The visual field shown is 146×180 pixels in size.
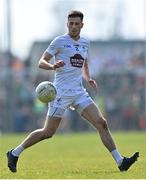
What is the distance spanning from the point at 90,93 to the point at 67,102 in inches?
1008

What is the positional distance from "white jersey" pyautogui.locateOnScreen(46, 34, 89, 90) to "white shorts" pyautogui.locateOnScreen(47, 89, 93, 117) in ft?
0.32

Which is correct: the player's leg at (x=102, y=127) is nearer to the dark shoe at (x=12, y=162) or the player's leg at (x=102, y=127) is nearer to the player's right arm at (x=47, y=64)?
the player's right arm at (x=47, y=64)

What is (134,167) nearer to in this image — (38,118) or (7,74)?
(38,118)

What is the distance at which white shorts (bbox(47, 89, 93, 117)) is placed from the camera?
14570mm

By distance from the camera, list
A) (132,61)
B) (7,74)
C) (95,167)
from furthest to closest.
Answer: (132,61)
(7,74)
(95,167)

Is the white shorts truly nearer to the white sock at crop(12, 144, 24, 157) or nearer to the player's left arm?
the player's left arm

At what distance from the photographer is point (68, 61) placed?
14633 millimetres

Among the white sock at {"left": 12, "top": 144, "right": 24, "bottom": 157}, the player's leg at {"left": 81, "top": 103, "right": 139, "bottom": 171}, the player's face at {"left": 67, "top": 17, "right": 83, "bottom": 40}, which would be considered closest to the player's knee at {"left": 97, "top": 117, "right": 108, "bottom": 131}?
the player's leg at {"left": 81, "top": 103, "right": 139, "bottom": 171}

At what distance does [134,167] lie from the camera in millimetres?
15477

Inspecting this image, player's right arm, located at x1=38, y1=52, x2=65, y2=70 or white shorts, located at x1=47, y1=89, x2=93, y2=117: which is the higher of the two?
player's right arm, located at x1=38, y1=52, x2=65, y2=70

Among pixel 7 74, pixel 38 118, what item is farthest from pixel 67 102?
pixel 7 74

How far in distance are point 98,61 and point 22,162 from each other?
97.3 ft

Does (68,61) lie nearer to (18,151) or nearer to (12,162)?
(18,151)

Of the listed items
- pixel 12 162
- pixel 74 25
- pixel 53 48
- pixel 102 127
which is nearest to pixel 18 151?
pixel 12 162
